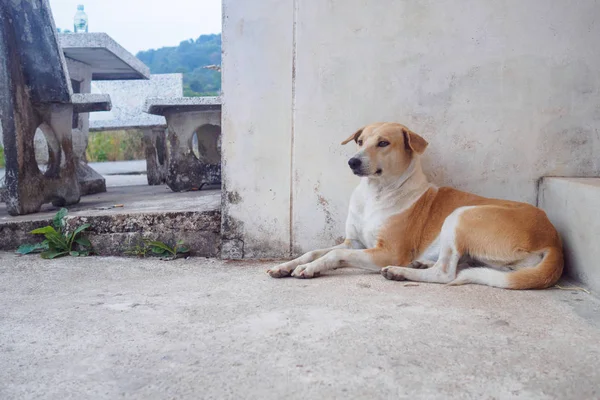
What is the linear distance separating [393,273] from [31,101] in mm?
2993

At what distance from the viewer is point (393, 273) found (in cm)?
307

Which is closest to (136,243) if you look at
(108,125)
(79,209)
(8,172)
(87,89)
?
(79,209)

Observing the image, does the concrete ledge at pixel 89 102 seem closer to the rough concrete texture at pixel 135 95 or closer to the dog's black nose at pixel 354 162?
the rough concrete texture at pixel 135 95

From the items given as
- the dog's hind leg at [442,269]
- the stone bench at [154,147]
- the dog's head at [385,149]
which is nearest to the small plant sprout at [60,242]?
the dog's head at [385,149]

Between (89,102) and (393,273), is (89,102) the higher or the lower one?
the higher one

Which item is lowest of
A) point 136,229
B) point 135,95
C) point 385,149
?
point 136,229

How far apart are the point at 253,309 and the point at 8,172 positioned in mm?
2414

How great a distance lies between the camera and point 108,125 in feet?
24.1

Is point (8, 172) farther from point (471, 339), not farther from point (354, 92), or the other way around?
point (471, 339)

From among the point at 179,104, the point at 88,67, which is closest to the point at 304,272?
the point at 179,104

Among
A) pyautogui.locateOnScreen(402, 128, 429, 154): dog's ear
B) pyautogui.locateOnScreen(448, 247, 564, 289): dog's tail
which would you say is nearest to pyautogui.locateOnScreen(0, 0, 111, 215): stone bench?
pyautogui.locateOnScreen(402, 128, 429, 154): dog's ear

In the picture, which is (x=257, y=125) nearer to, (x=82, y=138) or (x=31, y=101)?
(x=31, y=101)

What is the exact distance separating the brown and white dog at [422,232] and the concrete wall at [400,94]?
30 cm

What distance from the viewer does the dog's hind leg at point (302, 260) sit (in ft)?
10.4
